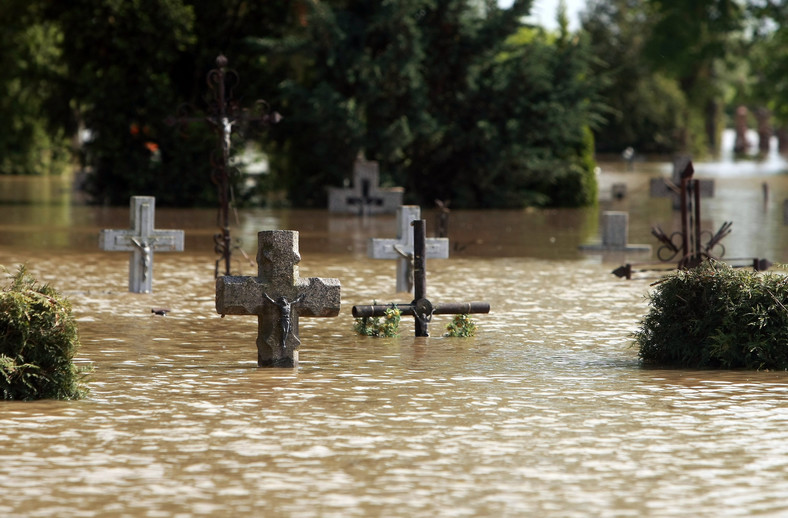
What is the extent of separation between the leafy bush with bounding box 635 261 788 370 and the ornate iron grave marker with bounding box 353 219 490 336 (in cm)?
175

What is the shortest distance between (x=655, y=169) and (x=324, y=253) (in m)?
44.0

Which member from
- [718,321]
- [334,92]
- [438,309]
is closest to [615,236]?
[438,309]

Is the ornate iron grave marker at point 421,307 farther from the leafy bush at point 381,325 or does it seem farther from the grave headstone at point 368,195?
the grave headstone at point 368,195

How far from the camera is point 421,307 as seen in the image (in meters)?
12.5

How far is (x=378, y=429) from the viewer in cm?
846

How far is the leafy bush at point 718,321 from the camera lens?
1079 cm

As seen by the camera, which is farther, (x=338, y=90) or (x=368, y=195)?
(x=338, y=90)

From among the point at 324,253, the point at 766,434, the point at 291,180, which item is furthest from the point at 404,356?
the point at 291,180

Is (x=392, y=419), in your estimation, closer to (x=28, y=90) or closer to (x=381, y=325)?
(x=381, y=325)

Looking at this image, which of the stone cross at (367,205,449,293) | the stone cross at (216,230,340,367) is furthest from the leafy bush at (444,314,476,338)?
the stone cross at (216,230,340,367)

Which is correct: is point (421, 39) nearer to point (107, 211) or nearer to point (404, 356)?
point (107, 211)

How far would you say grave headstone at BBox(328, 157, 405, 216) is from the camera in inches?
1288

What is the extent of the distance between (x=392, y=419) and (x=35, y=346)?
7.49 ft

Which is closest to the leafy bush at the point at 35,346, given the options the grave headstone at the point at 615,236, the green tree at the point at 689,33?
the grave headstone at the point at 615,236
